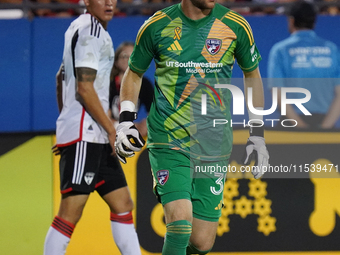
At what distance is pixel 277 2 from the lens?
7320mm

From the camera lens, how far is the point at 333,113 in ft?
19.3

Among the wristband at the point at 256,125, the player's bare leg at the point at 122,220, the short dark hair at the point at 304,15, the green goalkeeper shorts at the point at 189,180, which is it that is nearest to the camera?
the green goalkeeper shorts at the point at 189,180

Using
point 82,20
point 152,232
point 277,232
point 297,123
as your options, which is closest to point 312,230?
point 277,232

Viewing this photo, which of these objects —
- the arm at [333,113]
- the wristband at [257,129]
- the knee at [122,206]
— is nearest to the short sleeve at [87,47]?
the knee at [122,206]

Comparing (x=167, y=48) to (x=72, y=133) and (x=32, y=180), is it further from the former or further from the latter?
(x=32, y=180)

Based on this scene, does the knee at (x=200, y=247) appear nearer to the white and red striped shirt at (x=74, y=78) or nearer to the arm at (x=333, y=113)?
the white and red striped shirt at (x=74, y=78)

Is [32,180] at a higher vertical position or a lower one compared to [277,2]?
lower

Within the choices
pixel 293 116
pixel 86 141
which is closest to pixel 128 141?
pixel 86 141

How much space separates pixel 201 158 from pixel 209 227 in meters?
0.49

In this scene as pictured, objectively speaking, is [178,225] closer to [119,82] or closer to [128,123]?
[128,123]

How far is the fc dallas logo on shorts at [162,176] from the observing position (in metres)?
3.88

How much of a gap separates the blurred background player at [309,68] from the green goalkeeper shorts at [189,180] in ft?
6.34

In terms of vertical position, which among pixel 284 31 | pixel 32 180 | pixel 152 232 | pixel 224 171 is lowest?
pixel 152 232

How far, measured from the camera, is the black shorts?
4543 millimetres
